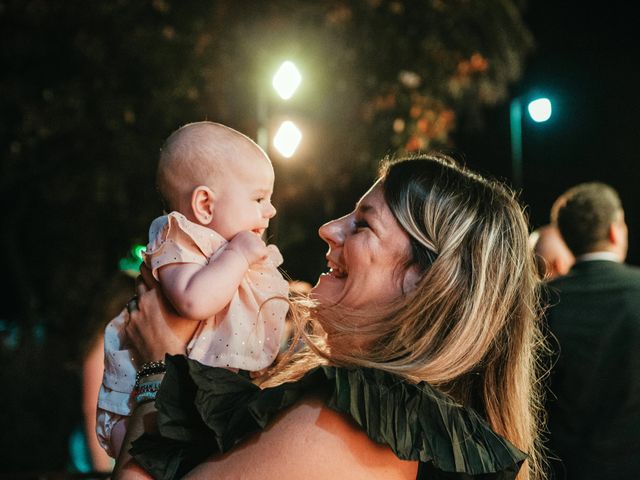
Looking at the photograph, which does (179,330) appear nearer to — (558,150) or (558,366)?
(558,366)

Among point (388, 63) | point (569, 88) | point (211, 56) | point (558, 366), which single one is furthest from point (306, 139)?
point (558, 366)

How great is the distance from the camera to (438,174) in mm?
2379

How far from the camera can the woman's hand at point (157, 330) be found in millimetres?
2109

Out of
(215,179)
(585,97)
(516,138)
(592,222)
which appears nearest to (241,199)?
(215,179)

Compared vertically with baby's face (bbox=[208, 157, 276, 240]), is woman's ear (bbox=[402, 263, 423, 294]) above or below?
below

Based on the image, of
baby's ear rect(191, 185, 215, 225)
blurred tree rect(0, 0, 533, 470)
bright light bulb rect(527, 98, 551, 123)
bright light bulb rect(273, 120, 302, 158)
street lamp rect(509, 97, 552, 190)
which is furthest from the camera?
street lamp rect(509, 97, 552, 190)

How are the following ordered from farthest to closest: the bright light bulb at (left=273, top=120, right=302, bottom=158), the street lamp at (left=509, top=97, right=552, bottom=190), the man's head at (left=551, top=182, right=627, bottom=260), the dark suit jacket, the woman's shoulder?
the street lamp at (left=509, top=97, right=552, bottom=190) < the bright light bulb at (left=273, top=120, right=302, bottom=158) < the man's head at (left=551, top=182, right=627, bottom=260) < the dark suit jacket < the woman's shoulder

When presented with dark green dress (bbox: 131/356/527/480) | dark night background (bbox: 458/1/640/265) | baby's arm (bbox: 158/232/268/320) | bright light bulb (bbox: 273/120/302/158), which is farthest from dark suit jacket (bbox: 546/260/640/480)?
dark night background (bbox: 458/1/640/265)

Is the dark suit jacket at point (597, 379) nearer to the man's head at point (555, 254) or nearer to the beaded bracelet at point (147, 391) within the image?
the man's head at point (555, 254)

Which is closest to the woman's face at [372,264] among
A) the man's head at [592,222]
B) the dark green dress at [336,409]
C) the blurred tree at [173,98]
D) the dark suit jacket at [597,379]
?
the dark green dress at [336,409]

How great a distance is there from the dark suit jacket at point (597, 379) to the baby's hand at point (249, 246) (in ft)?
6.78

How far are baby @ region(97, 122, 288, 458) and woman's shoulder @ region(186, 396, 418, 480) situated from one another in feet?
1.12

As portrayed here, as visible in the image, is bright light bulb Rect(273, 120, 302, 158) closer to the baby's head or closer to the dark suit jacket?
the dark suit jacket

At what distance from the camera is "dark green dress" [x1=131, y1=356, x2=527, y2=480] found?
1.80m
